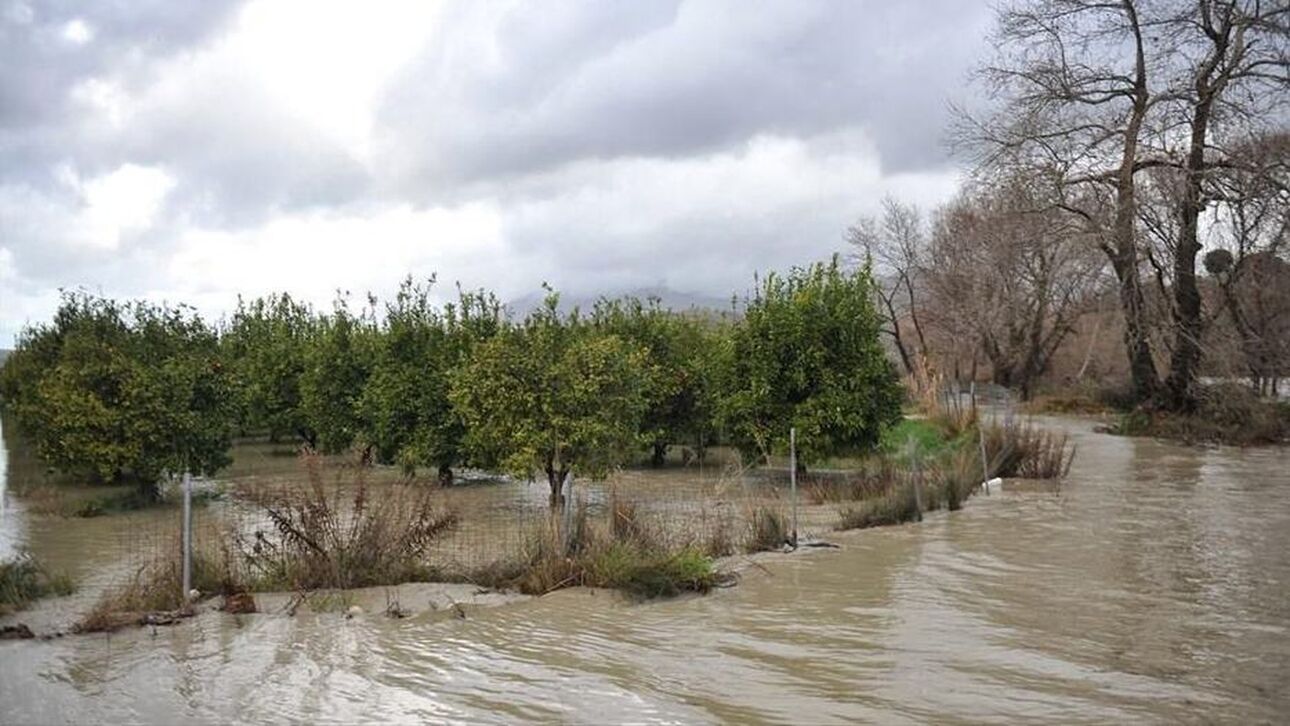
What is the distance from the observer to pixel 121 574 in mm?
11656

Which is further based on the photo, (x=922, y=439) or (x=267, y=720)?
Answer: (x=922, y=439)

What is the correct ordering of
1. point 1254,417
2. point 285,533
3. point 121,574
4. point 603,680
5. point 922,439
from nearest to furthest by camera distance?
point 603,680 < point 285,533 < point 121,574 < point 922,439 < point 1254,417

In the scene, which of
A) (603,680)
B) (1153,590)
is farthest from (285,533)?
(1153,590)

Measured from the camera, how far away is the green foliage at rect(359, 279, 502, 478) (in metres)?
19.6

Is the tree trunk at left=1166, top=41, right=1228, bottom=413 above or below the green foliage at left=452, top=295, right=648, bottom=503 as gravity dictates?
above

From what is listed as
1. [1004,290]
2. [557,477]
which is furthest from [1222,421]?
[557,477]

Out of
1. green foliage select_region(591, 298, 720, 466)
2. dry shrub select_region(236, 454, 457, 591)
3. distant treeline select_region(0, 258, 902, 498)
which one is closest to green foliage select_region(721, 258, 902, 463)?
distant treeline select_region(0, 258, 902, 498)

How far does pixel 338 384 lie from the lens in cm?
2392

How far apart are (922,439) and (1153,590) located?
50.9 feet

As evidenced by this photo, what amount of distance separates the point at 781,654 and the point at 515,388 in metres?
8.77

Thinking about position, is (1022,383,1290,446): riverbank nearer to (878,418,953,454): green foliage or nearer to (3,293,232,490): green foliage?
(878,418,953,454): green foliage

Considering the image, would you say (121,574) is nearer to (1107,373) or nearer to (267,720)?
(267,720)

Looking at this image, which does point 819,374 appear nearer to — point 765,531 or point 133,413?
point 765,531

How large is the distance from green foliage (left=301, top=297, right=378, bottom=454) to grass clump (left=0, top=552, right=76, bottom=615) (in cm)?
1209
